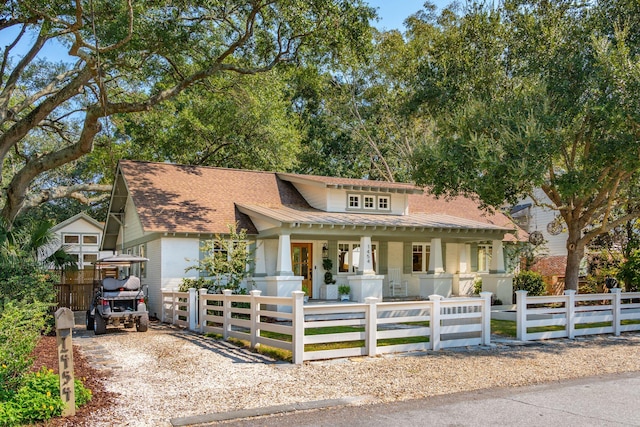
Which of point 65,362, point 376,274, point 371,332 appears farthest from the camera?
point 376,274

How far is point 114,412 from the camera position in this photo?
7074 mm

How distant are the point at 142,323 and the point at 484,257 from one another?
17.0 m

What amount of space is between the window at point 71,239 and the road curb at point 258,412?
30.7m

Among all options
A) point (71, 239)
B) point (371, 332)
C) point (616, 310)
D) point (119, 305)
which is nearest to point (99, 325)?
point (119, 305)

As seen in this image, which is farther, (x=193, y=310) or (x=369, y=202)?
(x=369, y=202)

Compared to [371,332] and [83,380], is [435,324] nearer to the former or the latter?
[371,332]

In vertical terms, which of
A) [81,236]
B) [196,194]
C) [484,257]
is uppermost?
[196,194]

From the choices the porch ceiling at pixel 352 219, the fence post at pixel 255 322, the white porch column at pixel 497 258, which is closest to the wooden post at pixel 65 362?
the fence post at pixel 255 322

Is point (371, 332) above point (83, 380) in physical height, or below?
above

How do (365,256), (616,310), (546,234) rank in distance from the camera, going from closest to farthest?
(616,310) → (365,256) → (546,234)

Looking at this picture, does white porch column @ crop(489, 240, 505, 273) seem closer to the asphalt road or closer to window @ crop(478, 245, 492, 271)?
window @ crop(478, 245, 492, 271)

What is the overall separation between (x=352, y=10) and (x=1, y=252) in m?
12.0

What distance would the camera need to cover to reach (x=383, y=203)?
78.6 feet

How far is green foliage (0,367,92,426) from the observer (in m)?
6.27
